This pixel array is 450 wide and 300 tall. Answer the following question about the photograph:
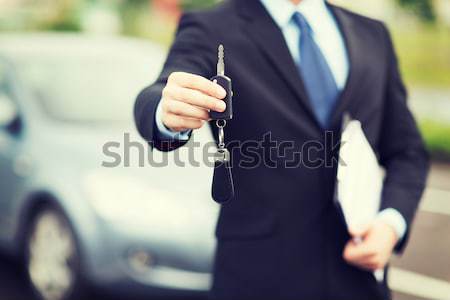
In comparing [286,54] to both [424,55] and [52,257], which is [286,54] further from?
[424,55]

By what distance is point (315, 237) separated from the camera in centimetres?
171

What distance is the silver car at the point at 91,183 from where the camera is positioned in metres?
3.66

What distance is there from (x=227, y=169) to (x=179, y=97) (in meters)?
0.17

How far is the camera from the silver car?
3658mm

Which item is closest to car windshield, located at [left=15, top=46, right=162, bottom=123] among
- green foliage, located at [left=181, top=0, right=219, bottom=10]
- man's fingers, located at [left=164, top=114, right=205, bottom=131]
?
man's fingers, located at [left=164, top=114, right=205, bottom=131]

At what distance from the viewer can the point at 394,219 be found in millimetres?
1797

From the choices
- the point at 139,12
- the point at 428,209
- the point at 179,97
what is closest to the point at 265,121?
the point at 179,97

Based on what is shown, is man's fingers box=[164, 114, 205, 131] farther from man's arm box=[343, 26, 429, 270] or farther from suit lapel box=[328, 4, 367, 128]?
man's arm box=[343, 26, 429, 270]

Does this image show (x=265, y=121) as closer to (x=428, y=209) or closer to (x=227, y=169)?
(x=227, y=169)

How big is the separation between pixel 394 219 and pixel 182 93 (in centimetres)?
71

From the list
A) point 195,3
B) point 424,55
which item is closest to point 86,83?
point 424,55

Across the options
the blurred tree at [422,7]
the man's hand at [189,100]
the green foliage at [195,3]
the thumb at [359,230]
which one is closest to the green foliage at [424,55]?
the blurred tree at [422,7]

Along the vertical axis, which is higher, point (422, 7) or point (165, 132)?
point (165, 132)

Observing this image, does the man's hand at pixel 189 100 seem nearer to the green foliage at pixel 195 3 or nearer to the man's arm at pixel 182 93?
the man's arm at pixel 182 93
